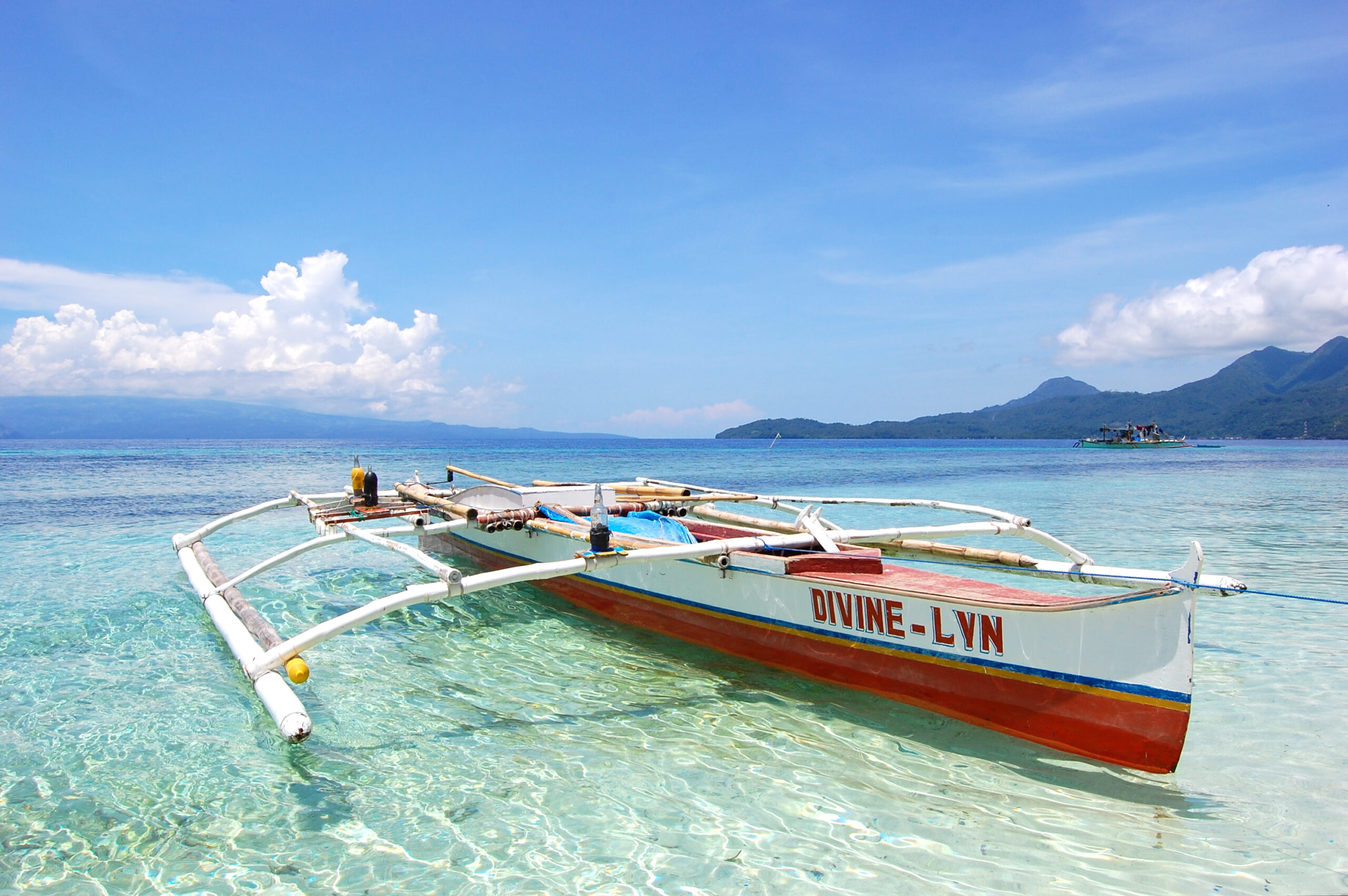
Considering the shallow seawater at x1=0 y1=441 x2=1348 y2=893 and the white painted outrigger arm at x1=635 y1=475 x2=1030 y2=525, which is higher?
the white painted outrigger arm at x1=635 y1=475 x2=1030 y2=525

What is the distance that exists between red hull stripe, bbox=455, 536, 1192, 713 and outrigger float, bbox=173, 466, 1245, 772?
1 cm

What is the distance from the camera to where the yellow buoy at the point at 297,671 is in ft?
14.1

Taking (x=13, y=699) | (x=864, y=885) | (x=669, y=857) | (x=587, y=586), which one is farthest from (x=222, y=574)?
(x=864, y=885)

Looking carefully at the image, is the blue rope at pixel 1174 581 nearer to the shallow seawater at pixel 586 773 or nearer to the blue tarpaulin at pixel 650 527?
the shallow seawater at pixel 586 773

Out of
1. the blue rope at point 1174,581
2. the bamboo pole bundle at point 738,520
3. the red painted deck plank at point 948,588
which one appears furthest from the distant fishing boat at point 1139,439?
the red painted deck plank at point 948,588

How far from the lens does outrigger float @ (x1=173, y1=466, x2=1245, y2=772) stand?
13.7ft

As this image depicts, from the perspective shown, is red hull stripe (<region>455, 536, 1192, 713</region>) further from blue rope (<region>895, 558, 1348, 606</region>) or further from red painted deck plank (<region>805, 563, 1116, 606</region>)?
blue rope (<region>895, 558, 1348, 606</region>)

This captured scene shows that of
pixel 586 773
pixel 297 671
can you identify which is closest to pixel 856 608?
pixel 586 773

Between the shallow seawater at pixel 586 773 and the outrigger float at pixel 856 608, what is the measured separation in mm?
263

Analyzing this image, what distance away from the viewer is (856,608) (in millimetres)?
5277

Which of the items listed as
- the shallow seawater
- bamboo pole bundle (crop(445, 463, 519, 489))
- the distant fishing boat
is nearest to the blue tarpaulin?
the shallow seawater

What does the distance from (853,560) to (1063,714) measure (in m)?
1.83

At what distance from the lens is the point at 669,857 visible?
3654mm

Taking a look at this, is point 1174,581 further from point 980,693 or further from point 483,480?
point 483,480
